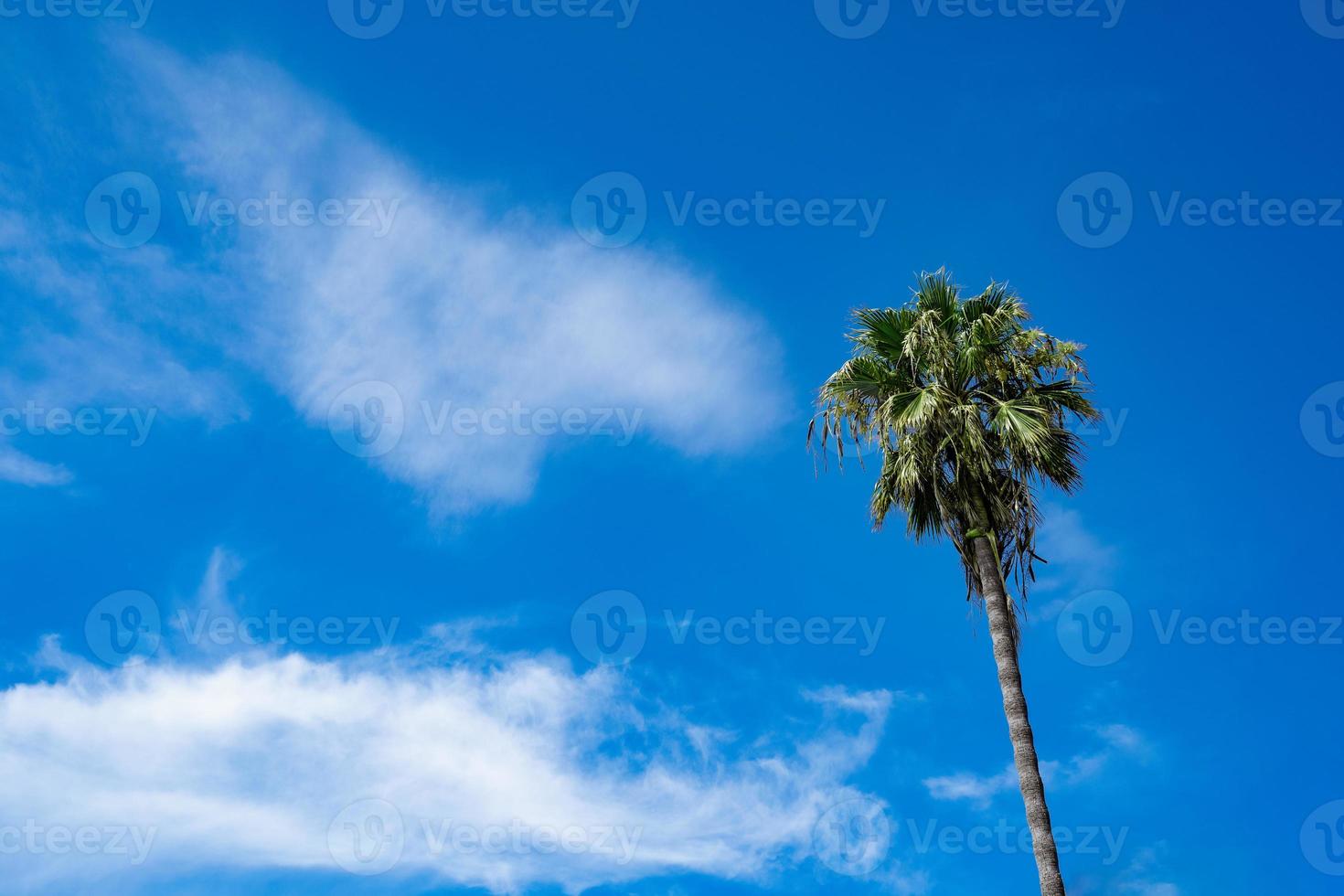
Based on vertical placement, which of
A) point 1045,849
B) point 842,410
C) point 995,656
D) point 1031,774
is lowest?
point 1045,849

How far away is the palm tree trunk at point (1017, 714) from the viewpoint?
17766mm

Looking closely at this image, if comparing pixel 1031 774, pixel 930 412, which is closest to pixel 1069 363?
pixel 930 412

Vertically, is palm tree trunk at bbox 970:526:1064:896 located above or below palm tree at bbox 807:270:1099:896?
below

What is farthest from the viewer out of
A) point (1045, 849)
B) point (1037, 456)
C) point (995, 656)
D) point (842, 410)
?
point (842, 410)

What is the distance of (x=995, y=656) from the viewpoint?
64.8ft

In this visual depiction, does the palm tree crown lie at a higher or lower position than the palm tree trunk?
higher

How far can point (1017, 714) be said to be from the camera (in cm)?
1909

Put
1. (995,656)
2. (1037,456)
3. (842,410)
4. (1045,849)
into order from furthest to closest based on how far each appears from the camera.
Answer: (842,410)
(1037,456)
(995,656)
(1045,849)

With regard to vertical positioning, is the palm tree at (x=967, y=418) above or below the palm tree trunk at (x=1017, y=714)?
above

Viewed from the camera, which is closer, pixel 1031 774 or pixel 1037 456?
pixel 1031 774

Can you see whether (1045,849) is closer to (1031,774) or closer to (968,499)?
(1031,774)

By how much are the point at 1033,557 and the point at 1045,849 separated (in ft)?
19.7

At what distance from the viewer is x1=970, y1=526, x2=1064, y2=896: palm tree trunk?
1777cm

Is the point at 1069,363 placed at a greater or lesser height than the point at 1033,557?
greater
